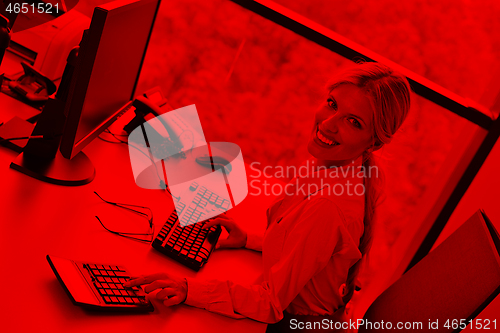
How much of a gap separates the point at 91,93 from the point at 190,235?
460 mm

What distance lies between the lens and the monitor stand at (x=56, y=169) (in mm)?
1041

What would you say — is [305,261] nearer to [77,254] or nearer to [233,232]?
[233,232]

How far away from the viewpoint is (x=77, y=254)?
87cm

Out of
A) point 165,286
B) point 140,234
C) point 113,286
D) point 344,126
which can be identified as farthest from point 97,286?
point 344,126

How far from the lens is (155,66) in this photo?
6.57 ft

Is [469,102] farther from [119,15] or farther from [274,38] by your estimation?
[119,15]

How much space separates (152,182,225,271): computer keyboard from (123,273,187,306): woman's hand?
0.14m

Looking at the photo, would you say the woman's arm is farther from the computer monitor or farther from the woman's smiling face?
the computer monitor

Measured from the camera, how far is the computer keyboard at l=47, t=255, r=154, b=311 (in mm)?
740

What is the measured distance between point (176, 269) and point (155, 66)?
132 centimetres

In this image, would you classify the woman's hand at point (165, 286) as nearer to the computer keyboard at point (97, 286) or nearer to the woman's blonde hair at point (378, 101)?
the computer keyboard at point (97, 286)

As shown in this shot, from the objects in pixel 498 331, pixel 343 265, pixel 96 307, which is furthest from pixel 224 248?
pixel 498 331

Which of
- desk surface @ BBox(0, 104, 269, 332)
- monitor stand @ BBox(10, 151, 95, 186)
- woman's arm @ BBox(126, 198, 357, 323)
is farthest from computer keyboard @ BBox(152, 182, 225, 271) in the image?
monitor stand @ BBox(10, 151, 95, 186)

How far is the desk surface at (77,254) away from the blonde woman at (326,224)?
A: 4 centimetres
